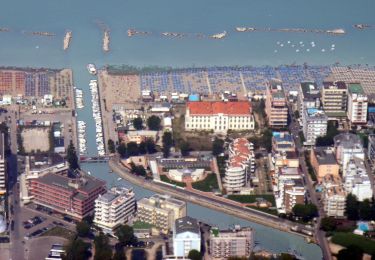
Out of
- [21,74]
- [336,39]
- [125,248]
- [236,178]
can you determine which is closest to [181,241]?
[125,248]

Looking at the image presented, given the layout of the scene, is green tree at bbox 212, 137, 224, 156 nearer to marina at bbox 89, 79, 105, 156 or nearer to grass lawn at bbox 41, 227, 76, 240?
marina at bbox 89, 79, 105, 156

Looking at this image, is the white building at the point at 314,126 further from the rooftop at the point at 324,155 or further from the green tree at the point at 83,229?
the green tree at the point at 83,229

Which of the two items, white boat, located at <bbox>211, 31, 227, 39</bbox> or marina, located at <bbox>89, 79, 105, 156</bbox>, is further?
white boat, located at <bbox>211, 31, 227, 39</bbox>

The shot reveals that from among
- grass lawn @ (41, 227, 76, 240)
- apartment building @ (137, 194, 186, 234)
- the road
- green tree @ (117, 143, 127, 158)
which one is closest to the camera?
the road

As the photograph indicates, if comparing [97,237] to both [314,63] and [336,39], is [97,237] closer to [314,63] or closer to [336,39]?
[314,63]

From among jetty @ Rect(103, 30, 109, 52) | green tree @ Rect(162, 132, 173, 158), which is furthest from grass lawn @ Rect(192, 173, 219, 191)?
jetty @ Rect(103, 30, 109, 52)

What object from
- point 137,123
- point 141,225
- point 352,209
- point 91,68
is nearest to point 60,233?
point 141,225

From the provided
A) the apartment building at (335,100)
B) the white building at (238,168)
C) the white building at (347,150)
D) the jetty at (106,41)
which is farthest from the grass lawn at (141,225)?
the jetty at (106,41)

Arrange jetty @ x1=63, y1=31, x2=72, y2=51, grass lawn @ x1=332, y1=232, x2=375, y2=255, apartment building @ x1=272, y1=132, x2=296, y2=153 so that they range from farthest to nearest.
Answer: jetty @ x1=63, y1=31, x2=72, y2=51 → apartment building @ x1=272, y1=132, x2=296, y2=153 → grass lawn @ x1=332, y1=232, x2=375, y2=255
